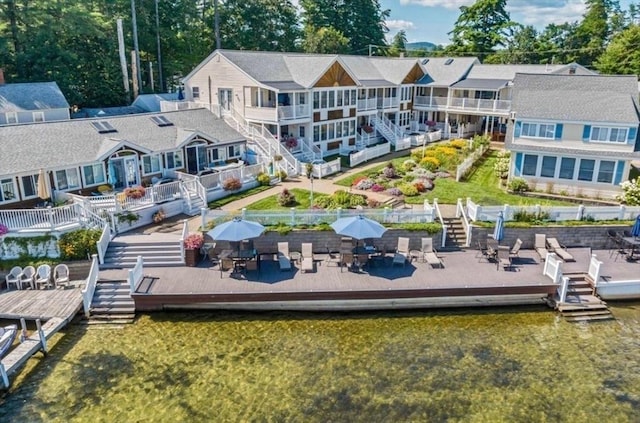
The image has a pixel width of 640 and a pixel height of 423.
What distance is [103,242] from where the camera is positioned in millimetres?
18562

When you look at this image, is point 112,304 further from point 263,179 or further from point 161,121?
point 161,121

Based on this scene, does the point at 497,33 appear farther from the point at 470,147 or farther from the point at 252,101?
the point at 252,101

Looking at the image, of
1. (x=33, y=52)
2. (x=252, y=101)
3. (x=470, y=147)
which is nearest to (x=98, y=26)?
(x=33, y=52)

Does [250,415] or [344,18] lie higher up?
[344,18]

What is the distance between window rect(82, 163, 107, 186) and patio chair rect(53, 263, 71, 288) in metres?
6.10

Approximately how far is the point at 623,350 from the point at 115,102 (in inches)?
1743

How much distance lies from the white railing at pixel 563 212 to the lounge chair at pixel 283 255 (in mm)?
8722

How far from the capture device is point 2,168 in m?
19.8

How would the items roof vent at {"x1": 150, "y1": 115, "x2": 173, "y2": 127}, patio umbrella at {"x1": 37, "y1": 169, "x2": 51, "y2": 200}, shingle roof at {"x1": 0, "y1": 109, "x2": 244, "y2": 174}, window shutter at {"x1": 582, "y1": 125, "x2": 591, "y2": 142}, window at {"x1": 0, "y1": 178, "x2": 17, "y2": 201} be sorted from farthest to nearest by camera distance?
roof vent at {"x1": 150, "y1": 115, "x2": 173, "y2": 127}
window shutter at {"x1": 582, "y1": 125, "x2": 591, "y2": 142}
shingle roof at {"x1": 0, "y1": 109, "x2": 244, "y2": 174}
patio umbrella at {"x1": 37, "y1": 169, "x2": 51, "y2": 200}
window at {"x1": 0, "y1": 178, "x2": 17, "y2": 201}

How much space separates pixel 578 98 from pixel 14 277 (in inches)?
1210

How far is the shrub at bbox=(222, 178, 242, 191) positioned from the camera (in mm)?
25203

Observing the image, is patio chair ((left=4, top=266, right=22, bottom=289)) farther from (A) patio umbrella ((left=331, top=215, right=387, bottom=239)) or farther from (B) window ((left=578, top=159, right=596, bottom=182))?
(B) window ((left=578, top=159, right=596, bottom=182))

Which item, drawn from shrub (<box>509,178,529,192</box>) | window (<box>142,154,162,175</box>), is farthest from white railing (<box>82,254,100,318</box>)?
shrub (<box>509,178,529,192</box>)

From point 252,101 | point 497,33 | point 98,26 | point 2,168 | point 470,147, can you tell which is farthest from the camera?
point 497,33
